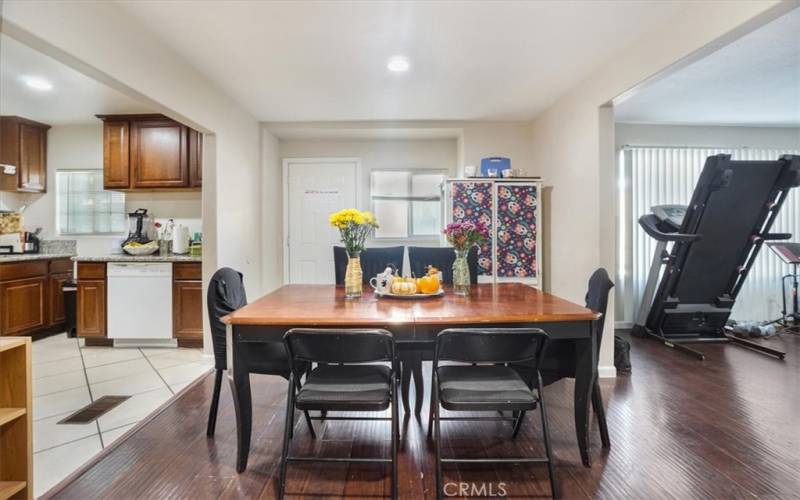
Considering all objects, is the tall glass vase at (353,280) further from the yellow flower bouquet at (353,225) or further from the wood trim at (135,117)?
the wood trim at (135,117)

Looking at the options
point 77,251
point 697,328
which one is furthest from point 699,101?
point 77,251

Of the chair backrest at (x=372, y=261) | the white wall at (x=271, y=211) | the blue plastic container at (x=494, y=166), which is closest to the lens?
the chair backrest at (x=372, y=261)

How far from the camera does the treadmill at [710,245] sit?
3.68m

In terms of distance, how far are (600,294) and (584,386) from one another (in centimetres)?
51

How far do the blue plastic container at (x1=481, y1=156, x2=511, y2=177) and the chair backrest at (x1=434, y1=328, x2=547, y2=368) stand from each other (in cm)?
284

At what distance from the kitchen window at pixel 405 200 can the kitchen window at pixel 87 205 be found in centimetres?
322

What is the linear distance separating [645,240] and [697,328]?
1.16m

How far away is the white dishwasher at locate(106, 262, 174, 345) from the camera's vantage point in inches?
150

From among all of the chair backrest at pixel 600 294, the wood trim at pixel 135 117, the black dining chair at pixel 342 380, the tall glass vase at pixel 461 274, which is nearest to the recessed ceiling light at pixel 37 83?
the wood trim at pixel 135 117

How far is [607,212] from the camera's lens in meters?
3.04

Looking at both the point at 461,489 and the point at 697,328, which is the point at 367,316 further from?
the point at 697,328

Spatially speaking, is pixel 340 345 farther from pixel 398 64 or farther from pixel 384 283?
pixel 398 64

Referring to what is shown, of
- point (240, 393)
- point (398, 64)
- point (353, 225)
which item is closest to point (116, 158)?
point (398, 64)

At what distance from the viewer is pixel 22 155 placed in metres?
4.36
